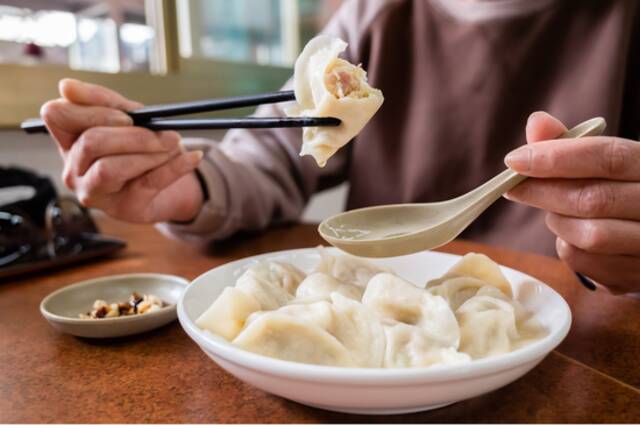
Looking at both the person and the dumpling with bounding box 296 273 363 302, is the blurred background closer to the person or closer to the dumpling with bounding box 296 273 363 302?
the person

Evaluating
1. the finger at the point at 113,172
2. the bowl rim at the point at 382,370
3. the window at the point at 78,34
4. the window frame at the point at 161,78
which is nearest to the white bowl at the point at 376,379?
the bowl rim at the point at 382,370

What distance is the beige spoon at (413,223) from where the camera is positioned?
79 cm

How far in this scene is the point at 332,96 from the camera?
2.55 ft

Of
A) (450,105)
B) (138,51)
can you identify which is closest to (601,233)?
(450,105)

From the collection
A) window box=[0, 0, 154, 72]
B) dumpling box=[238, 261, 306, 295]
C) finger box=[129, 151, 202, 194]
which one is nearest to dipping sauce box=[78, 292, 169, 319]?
dumpling box=[238, 261, 306, 295]

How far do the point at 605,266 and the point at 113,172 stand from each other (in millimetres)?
Answer: 1052

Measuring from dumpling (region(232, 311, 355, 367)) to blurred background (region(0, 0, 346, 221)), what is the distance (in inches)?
73.9

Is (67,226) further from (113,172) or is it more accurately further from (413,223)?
(413,223)

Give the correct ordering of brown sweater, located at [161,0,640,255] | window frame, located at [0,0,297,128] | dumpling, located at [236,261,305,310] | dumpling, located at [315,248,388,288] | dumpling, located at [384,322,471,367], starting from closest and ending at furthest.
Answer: dumpling, located at [384,322,471,367], dumpling, located at [236,261,305,310], dumpling, located at [315,248,388,288], brown sweater, located at [161,0,640,255], window frame, located at [0,0,297,128]

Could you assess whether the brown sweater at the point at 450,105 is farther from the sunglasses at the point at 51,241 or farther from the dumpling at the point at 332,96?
the dumpling at the point at 332,96

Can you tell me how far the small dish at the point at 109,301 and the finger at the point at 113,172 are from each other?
0.89 feet

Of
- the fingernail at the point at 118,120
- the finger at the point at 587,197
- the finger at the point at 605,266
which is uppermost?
the fingernail at the point at 118,120

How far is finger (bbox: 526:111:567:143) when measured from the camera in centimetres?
81

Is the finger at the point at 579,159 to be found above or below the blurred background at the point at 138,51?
below
